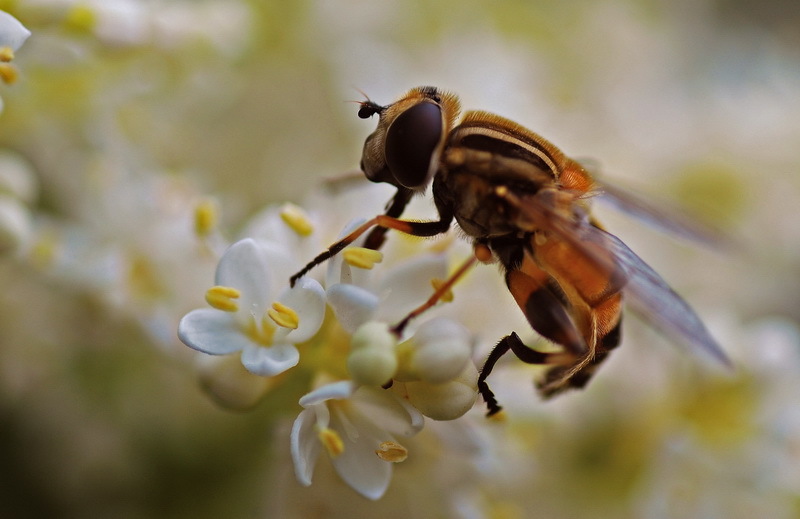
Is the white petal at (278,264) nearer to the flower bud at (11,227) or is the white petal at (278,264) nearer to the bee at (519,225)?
the bee at (519,225)

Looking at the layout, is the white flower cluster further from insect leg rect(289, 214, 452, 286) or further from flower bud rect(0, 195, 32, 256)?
flower bud rect(0, 195, 32, 256)

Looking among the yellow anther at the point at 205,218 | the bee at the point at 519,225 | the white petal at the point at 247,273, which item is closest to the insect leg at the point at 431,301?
the bee at the point at 519,225

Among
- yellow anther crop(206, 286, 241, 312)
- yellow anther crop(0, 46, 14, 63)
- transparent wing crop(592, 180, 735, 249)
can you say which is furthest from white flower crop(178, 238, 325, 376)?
transparent wing crop(592, 180, 735, 249)

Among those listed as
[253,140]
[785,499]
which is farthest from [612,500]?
[253,140]

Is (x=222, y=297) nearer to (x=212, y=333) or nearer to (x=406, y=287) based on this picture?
(x=212, y=333)

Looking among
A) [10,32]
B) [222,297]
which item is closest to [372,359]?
[222,297]

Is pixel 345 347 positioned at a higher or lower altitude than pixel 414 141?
lower

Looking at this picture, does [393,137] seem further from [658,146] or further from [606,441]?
[658,146]
